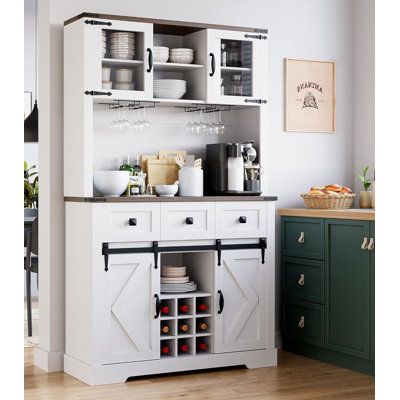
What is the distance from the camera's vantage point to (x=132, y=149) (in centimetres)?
468

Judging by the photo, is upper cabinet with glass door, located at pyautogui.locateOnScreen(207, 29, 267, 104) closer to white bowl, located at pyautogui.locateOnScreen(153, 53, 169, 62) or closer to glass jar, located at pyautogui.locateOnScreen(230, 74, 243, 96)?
glass jar, located at pyautogui.locateOnScreen(230, 74, 243, 96)

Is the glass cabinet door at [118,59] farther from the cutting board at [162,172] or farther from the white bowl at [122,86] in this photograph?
the cutting board at [162,172]

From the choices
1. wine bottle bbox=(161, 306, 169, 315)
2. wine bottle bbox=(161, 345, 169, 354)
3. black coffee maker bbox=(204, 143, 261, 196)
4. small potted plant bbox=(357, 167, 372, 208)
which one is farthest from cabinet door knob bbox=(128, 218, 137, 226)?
small potted plant bbox=(357, 167, 372, 208)

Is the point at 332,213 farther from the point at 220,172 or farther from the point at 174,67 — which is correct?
the point at 174,67

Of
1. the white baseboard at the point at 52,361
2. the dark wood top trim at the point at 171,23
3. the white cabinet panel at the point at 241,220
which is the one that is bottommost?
the white baseboard at the point at 52,361

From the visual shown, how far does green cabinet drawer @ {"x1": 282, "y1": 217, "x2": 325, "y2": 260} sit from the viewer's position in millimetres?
4746

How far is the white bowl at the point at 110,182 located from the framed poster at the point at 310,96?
1365mm

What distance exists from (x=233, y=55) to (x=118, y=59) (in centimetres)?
76

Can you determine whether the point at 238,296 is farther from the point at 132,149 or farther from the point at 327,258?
the point at 132,149

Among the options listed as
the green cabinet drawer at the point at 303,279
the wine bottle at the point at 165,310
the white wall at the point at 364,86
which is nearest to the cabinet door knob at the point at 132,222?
the wine bottle at the point at 165,310

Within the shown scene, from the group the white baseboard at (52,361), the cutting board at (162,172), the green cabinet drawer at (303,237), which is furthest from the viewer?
the green cabinet drawer at (303,237)

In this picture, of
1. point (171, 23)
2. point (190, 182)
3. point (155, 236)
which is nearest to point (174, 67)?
point (171, 23)

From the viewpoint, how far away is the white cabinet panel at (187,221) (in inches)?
171

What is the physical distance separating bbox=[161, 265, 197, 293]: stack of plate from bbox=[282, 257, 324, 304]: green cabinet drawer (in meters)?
0.77
